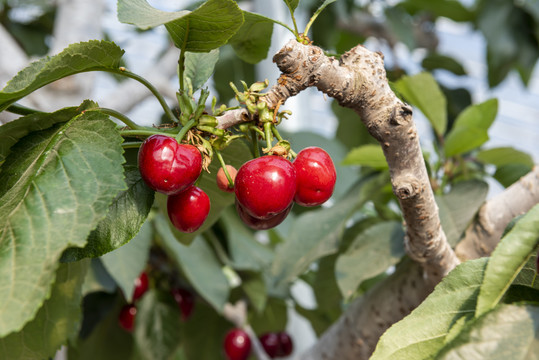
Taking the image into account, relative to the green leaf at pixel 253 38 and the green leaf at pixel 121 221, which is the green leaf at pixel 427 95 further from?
the green leaf at pixel 121 221

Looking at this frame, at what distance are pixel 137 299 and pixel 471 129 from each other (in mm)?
731

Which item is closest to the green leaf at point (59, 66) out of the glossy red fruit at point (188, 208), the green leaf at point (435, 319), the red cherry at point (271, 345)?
the glossy red fruit at point (188, 208)

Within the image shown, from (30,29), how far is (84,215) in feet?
5.23

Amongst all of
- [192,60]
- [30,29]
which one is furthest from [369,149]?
[30,29]

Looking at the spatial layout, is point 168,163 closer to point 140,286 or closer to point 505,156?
point 505,156

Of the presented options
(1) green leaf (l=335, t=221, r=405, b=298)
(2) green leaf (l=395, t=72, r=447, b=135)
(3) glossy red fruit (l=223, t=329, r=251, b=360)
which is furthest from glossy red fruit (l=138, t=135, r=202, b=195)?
(3) glossy red fruit (l=223, t=329, r=251, b=360)

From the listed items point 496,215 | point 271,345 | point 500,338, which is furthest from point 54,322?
point 271,345

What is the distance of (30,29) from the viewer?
1731 mm

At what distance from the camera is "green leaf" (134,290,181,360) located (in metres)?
1.06

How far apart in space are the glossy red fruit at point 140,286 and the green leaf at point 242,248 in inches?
8.9

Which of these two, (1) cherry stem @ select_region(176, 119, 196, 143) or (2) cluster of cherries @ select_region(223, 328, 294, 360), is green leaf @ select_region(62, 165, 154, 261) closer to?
(1) cherry stem @ select_region(176, 119, 196, 143)

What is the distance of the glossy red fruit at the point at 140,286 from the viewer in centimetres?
114

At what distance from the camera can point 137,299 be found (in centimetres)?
115

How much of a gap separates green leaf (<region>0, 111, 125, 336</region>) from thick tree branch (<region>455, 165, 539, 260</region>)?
0.46m
